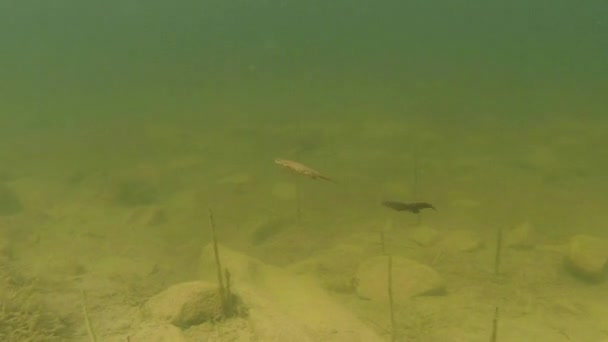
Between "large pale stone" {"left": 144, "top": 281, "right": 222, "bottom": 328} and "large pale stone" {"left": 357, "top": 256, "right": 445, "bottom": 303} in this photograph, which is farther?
"large pale stone" {"left": 357, "top": 256, "right": 445, "bottom": 303}

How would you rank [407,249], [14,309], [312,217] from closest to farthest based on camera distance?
1. [14,309]
2. [407,249]
3. [312,217]

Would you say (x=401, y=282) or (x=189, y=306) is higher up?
(x=189, y=306)

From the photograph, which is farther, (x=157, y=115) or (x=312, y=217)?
(x=157, y=115)

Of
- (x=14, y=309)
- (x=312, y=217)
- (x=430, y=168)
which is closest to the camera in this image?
(x=14, y=309)

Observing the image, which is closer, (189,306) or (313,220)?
(189,306)

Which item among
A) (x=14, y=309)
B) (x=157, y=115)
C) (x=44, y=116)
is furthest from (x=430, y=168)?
(x=44, y=116)

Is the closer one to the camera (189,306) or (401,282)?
(189,306)

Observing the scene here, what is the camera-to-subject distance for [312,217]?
8117mm

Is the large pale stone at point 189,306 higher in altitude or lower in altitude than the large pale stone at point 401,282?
higher

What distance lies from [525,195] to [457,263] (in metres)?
3.39

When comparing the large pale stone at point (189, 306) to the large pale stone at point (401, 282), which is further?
the large pale stone at point (401, 282)

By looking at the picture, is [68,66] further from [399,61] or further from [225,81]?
[399,61]

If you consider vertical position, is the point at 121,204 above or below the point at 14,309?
below

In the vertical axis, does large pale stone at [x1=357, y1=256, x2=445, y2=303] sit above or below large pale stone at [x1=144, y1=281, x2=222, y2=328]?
below
